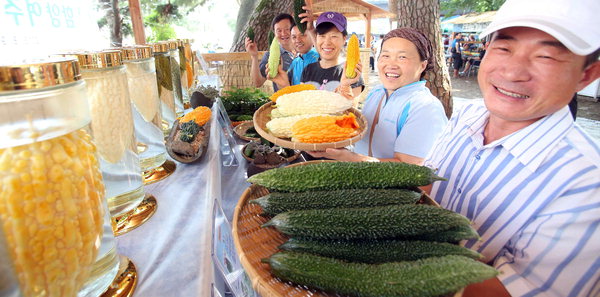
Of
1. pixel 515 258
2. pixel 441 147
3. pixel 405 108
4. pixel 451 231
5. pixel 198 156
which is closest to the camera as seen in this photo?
pixel 451 231

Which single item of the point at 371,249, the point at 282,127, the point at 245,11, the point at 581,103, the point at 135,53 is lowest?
the point at 581,103

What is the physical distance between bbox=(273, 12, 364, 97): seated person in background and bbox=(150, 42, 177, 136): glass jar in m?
1.50

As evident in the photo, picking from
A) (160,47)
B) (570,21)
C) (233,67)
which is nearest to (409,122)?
(570,21)

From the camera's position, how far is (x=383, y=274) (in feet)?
2.65

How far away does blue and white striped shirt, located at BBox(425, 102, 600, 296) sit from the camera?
1007mm

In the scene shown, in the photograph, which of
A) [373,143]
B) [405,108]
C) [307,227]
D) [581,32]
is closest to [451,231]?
[307,227]

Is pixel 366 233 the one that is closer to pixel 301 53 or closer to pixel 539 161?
pixel 539 161

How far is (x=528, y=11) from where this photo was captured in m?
1.03

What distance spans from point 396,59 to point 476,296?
1608 mm

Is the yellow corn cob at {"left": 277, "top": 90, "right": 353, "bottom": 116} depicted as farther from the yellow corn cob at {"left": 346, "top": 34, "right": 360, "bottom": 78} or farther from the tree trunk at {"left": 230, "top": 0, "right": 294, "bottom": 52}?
the tree trunk at {"left": 230, "top": 0, "right": 294, "bottom": 52}

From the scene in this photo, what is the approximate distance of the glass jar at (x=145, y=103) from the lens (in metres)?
1.17

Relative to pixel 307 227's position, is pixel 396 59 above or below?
above

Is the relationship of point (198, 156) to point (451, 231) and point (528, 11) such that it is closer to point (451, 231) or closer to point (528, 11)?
point (451, 231)

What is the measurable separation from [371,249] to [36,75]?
2.96ft
